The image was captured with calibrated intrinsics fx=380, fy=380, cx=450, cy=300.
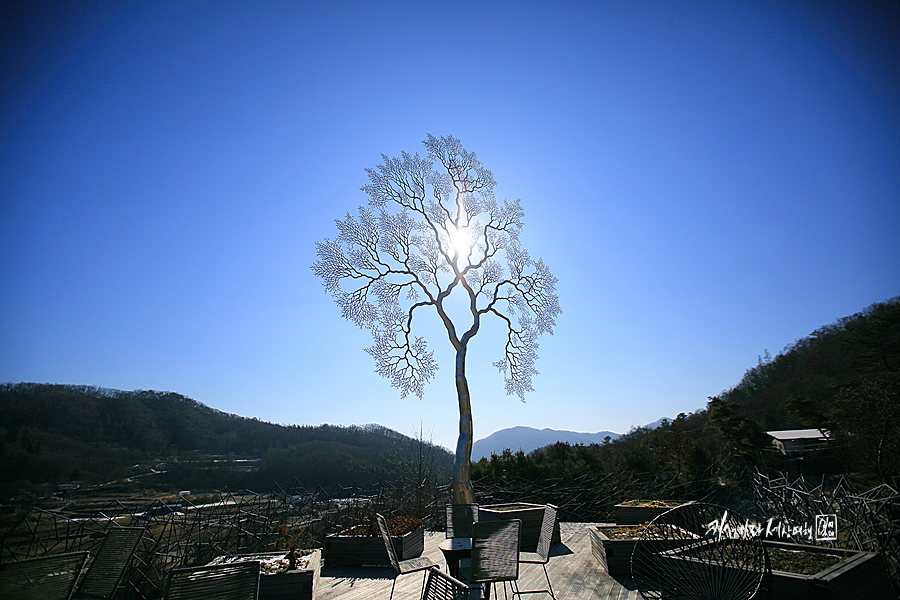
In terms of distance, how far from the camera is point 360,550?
5.67 metres

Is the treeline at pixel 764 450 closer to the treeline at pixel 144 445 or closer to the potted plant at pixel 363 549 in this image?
the potted plant at pixel 363 549

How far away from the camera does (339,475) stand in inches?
1347

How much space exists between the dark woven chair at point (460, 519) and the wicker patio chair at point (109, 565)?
3461 millimetres

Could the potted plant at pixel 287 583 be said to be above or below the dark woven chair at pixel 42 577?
below

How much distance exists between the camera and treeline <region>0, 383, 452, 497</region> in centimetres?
2514

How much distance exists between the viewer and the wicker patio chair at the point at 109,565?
336 cm

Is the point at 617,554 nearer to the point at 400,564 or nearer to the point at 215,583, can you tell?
the point at 400,564

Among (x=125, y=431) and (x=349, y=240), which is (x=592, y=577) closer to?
(x=349, y=240)

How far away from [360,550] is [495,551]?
3.23 m

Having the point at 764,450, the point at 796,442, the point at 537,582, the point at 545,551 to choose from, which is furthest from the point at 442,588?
the point at 796,442

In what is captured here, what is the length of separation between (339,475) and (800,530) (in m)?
35.4

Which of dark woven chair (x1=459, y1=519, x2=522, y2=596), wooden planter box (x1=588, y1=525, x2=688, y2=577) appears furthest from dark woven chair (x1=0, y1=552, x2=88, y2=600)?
wooden planter box (x1=588, y1=525, x2=688, y2=577)

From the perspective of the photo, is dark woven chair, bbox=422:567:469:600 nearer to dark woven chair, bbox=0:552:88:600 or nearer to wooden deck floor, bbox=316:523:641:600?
wooden deck floor, bbox=316:523:641:600

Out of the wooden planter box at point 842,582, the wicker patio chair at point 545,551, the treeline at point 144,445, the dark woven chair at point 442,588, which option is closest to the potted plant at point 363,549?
the wicker patio chair at point 545,551
